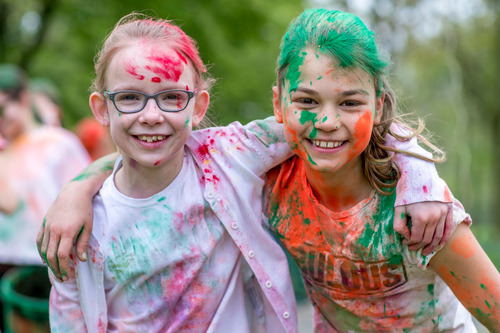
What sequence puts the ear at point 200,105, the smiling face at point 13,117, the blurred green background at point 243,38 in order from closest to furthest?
the ear at point 200,105
the smiling face at point 13,117
the blurred green background at point 243,38

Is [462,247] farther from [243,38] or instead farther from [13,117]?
[243,38]

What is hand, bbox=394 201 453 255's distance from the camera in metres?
2.13

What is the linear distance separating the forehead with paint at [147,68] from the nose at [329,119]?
0.64 meters

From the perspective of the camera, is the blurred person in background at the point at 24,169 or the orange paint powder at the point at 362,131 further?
the blurred person in background at the point at 24,169

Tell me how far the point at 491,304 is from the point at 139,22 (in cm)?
193

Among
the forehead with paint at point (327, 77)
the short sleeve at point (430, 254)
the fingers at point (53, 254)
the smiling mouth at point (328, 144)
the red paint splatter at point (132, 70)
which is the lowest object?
the fingers at point (53, 254)

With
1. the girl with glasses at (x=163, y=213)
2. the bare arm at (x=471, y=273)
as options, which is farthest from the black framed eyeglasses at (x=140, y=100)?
the bare arm at (x=471, y=273)

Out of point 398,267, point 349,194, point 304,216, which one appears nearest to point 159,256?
point 304,216

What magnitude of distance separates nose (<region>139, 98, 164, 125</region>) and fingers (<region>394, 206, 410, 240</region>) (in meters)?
1.05

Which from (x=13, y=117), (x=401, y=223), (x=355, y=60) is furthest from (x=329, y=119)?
(x=13, y=117)

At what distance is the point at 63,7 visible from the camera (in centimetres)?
1137

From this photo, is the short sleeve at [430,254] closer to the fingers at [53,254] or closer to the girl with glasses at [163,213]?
the girl with glasses at [163,213]

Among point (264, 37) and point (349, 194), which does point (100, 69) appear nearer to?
point (349, 194)

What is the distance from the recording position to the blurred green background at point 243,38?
11023mm
